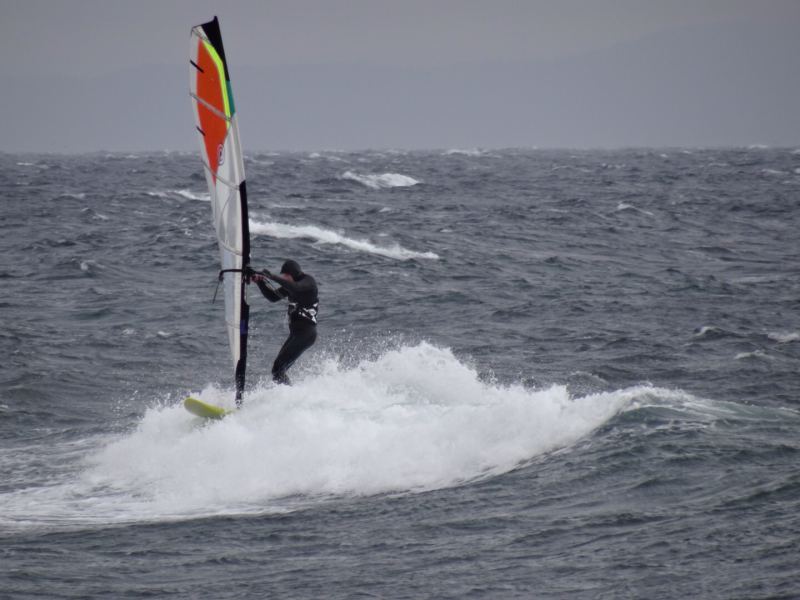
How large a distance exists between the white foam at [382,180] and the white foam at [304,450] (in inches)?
1493

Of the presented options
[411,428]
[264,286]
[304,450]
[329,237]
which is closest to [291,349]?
[264,286]

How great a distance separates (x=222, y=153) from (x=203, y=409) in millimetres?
2579

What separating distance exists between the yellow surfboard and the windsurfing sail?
0.85m

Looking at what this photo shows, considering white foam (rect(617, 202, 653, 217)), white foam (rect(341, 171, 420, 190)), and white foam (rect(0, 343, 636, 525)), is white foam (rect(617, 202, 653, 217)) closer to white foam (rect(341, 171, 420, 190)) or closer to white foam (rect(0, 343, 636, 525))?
white foam (rect(341, 171, 420, 190))

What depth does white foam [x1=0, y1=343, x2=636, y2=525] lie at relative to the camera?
1020 centimetres

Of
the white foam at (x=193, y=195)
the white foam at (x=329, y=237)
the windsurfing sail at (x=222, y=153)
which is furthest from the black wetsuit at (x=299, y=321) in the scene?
the white foam at (x=193, y=195)

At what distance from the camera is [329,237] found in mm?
29109

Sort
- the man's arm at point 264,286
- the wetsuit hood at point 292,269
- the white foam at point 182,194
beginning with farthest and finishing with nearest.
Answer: the white foam at point 182,194 < the wetsuit hood at point 292,269 < the man's arm at point 264,286

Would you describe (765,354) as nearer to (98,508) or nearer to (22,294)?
(98,508)

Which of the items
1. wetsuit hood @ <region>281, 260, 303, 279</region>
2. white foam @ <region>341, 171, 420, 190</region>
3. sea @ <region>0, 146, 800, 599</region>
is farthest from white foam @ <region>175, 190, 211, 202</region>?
wetsuit hood @ <region>281, 260, 303, 279</region>

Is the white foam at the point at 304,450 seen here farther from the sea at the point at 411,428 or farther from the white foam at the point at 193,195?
the white foam at the point at 193,195

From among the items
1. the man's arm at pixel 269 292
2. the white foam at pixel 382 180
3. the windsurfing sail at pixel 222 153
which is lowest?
the white foam at pixel 382 180

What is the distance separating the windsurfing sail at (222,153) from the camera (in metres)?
10.6

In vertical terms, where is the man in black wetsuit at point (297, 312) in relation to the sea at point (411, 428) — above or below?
above
